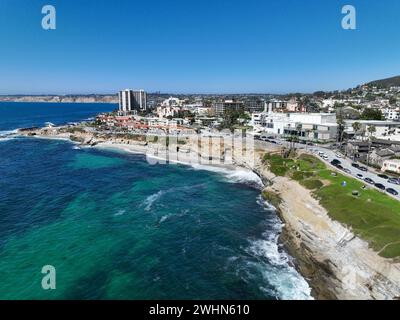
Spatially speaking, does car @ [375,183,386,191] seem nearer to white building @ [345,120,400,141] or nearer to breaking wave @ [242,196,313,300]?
breaking wave @ [242,196,313,300]

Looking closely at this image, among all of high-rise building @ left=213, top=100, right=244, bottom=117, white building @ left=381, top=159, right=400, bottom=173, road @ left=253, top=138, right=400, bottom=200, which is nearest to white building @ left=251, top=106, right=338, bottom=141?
road @ left=253, top=138, right=400, bottom=200

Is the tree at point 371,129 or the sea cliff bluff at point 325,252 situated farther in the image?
the tree at point 371,129

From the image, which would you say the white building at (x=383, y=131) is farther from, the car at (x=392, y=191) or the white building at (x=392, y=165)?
the car at (x=392, y=191)

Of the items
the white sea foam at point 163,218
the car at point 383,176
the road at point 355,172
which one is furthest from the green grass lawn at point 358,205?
the white sea foam at point 163,218
